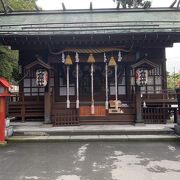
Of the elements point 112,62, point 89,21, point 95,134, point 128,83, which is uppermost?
point 89,21

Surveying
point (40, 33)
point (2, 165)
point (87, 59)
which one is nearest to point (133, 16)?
point (87, 59)

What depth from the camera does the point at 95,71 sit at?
45.1ft

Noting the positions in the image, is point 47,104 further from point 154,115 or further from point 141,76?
point 154,115

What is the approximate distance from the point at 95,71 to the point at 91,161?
722cm

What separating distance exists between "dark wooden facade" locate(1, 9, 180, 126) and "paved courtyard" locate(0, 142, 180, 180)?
292cm

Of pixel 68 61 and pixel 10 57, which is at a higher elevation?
pixel 10 57

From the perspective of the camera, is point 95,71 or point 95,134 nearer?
point 95,134

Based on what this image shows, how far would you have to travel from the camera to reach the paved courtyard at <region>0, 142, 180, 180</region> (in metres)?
6.01

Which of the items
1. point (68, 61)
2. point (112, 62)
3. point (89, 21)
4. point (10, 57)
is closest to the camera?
point (112, 62)

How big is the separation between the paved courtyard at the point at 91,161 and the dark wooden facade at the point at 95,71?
9.57 ft

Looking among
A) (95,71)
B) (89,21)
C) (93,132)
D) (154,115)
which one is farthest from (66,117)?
(89,21)

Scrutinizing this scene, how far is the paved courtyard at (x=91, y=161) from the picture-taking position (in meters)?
6.01

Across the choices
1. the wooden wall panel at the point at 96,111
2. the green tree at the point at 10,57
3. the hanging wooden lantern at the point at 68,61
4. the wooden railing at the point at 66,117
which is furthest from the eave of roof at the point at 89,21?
the wooden railing at the point at 66,117

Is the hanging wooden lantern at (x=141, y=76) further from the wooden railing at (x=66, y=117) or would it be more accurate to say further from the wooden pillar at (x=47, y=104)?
the wooden pillar at (x=47, y=104)
